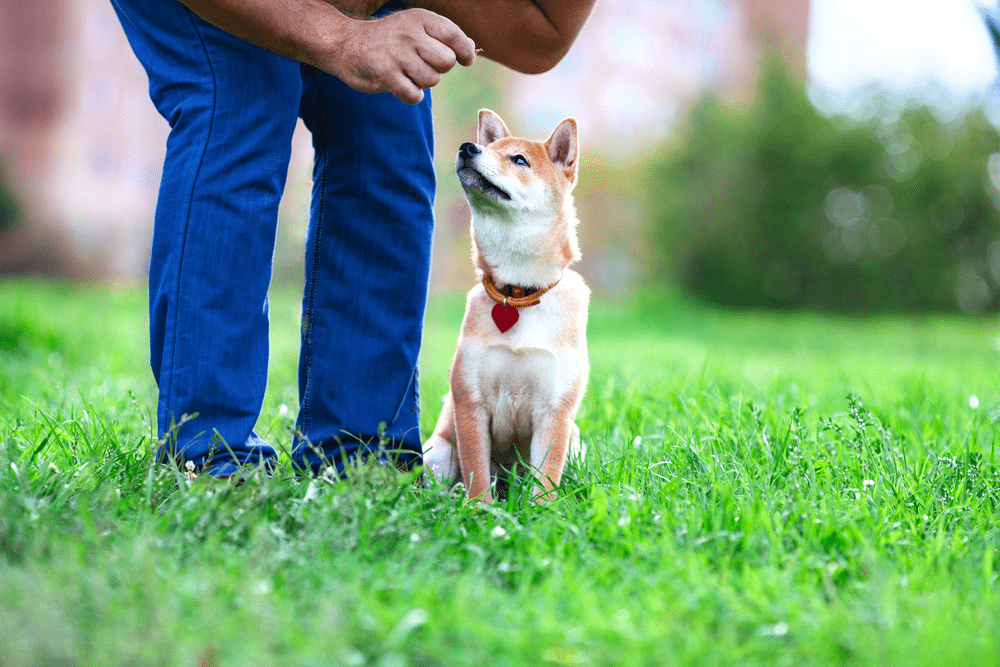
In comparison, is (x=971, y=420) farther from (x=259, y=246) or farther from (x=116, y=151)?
(x=116, y=151)

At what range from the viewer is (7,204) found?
Result: 9578 mm

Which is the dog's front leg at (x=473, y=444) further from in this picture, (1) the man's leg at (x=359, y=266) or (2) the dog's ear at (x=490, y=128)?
(2) the dog's ear at (x=490, y=128)

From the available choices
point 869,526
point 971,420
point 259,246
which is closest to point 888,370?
point 971,420

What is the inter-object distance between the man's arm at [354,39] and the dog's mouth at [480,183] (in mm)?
426

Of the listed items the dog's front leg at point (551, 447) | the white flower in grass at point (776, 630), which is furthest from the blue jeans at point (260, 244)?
the white flower in grass at point (776, 630)

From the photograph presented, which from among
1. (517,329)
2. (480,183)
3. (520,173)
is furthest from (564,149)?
(517,329)

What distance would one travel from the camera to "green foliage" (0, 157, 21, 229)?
9.54 m

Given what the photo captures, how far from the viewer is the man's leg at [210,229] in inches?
56.3

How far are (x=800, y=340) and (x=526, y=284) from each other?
20.6 feet

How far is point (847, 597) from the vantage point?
112 cm

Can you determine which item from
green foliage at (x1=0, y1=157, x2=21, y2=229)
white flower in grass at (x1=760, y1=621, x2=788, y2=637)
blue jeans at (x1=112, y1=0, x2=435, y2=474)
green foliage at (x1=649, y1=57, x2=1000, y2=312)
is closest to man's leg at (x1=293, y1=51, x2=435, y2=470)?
blue jeans at (x1=112, y1=0, x2=435, y2=474)

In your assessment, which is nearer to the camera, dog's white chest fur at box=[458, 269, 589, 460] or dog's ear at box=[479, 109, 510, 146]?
dog's white chest fur at box=[458, 269, 589, 460]

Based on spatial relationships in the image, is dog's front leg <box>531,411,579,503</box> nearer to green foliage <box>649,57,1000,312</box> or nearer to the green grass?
A: the green grass

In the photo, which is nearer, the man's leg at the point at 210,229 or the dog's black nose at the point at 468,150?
the man's leg at the point at 210,229
